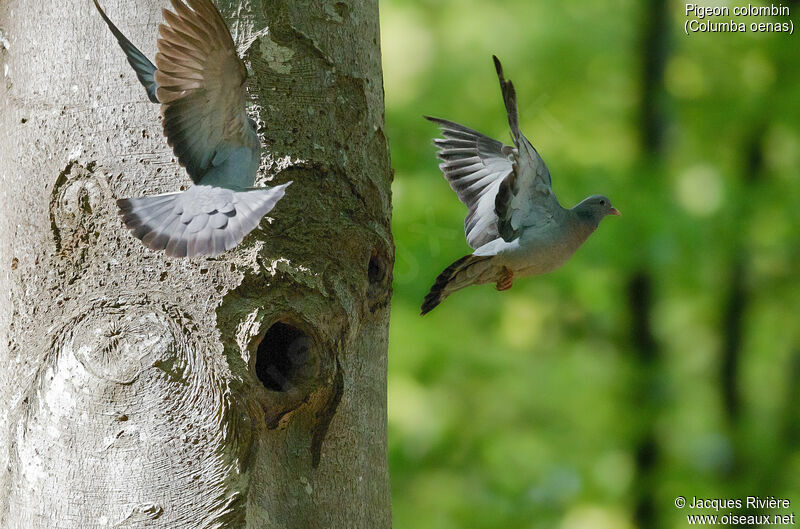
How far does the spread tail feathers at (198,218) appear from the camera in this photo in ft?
4.75

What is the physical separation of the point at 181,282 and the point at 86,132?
39cm

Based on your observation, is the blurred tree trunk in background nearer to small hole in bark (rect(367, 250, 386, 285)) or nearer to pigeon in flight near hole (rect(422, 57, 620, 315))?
pigeon in flight near hole (rect(422, 57, 620, 315))

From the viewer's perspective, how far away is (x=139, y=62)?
1612 mm

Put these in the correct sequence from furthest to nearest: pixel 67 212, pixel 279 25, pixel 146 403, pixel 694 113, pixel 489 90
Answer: pixel 694 113 → pixel 489 90 → pixel 279 25 → pixel 67 212 → pixel 146 403

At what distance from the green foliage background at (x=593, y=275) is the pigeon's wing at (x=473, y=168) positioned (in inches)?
86.8

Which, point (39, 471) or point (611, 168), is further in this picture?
point (611, 168)

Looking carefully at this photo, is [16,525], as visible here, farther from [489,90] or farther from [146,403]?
[489,90]

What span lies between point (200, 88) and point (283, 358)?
59cm

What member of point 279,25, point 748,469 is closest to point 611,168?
point 748,469

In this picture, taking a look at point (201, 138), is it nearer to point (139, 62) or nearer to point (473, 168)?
point (139, 62)

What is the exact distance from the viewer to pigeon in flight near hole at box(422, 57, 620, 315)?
229 cm

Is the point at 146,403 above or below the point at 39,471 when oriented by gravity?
above

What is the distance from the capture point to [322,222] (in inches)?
67.6

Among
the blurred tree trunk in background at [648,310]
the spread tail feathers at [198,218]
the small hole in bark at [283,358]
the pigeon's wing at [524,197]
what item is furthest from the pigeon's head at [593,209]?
the blurred tree trunk in background at [648,310]
